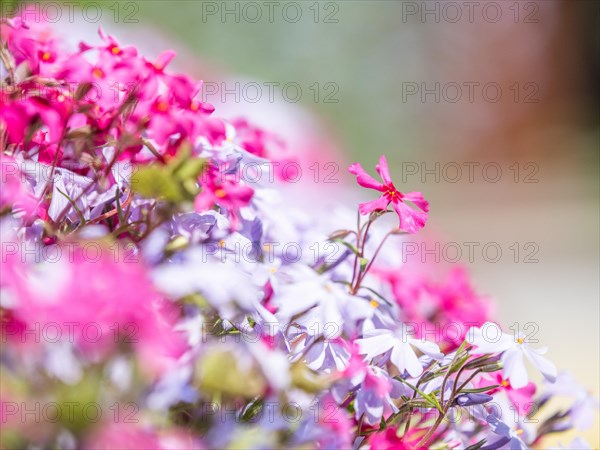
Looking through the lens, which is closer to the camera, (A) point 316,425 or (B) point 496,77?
(A) point 316,425

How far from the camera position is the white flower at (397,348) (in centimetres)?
56

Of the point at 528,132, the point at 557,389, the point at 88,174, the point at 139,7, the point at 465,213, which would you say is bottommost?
the point at 465,213

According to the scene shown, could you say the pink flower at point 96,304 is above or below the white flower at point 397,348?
above

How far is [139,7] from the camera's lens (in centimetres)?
347

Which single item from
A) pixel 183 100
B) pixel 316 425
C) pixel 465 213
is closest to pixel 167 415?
pixel 316 425

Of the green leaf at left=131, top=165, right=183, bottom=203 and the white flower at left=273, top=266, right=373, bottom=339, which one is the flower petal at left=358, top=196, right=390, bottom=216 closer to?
the white flower at left=273, top=266, right=373, bottom=339

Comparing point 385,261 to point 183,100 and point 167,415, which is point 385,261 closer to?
point 183,100

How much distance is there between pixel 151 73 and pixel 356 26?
160 inches

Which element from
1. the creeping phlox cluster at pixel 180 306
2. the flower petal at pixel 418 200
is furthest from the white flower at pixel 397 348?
the flower petal at pixel 418 200

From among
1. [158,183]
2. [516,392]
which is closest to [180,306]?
[158,183]

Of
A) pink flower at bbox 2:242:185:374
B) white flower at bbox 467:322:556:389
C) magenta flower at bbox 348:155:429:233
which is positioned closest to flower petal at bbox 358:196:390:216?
magenta flower at bbox 348:155:429:233

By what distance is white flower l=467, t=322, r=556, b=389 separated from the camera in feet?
1.74

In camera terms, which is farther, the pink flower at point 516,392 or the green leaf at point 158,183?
the pink flower at point 516,392

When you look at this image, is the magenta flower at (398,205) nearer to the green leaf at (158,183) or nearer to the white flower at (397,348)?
the white flower at (397,348)
